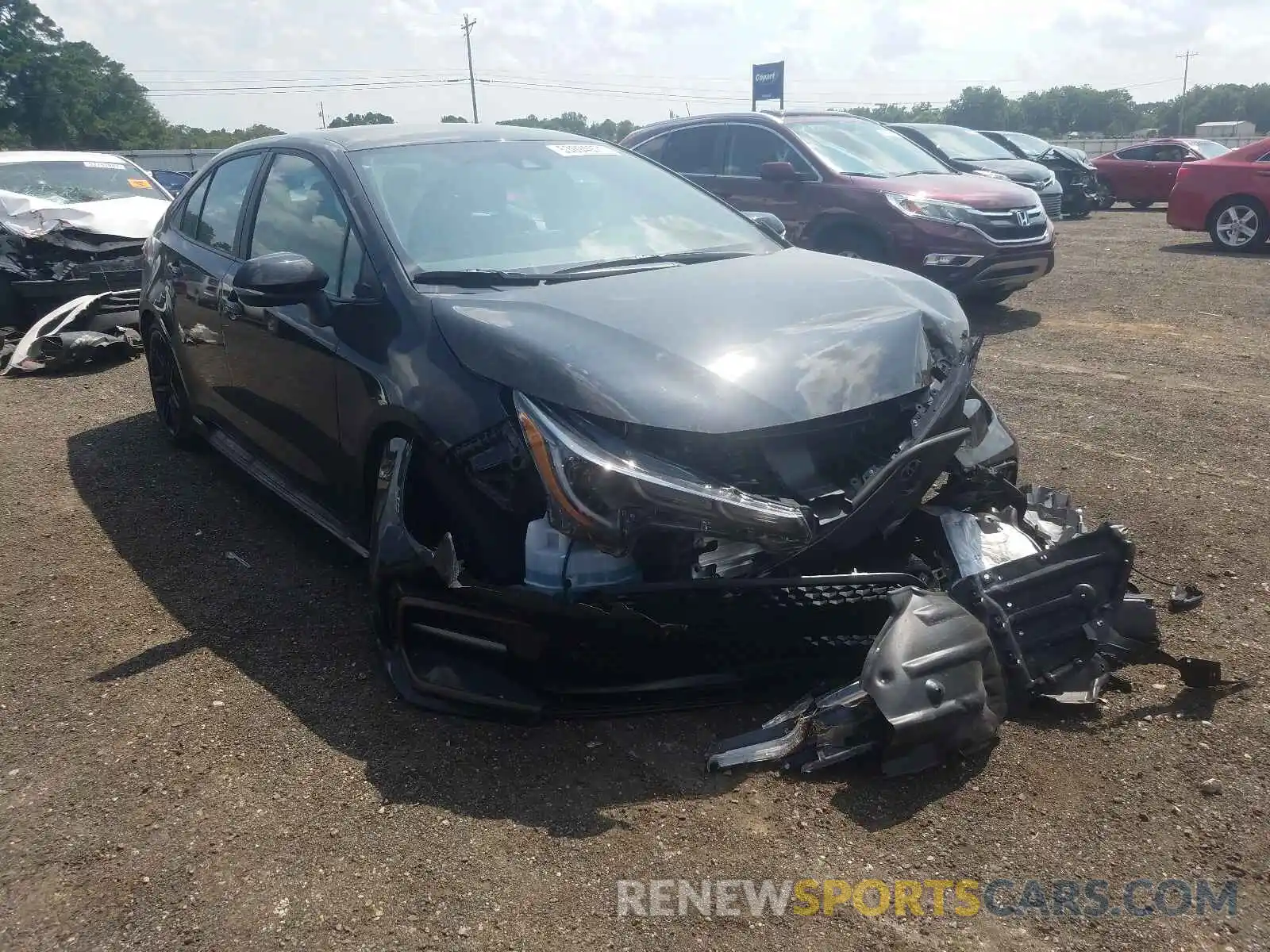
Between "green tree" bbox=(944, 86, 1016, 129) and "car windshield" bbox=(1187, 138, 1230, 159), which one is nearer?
"car windshield" bbox=(1187, 138, 1230, 159)

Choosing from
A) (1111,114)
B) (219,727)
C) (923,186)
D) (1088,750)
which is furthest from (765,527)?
(1111,114)

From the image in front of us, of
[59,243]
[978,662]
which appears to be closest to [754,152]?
[59,243]

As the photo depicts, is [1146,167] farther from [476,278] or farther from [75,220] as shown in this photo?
[476,278]

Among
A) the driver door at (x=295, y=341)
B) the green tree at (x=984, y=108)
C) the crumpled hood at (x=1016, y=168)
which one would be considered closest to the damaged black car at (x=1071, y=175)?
the crumpled hood at (x=1016, y=168)

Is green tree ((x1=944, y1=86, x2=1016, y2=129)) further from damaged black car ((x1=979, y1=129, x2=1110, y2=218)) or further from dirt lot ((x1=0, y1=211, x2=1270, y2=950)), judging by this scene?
dirt lot ((x1=0, y1=211, x2=1270, y2=950))

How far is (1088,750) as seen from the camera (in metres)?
2.70

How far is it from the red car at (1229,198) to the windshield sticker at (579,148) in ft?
36.6

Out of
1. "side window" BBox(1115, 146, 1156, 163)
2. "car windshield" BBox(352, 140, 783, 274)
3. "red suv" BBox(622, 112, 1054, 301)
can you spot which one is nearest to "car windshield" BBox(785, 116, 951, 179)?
"red suv" BBox(622, 112, 1054, 301)

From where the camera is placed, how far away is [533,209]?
12.5 feet

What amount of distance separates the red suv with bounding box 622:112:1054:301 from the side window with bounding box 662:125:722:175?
0.04ft

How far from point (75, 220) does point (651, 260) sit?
7.41 metres

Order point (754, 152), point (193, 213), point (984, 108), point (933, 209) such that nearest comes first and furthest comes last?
point (193, 213) < point (933, 209) < point (754, 152) < point (984, 108)

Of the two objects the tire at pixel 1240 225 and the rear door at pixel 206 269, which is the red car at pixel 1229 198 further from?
the rear door at pixel 206 269

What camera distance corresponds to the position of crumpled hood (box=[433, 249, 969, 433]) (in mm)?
2658
